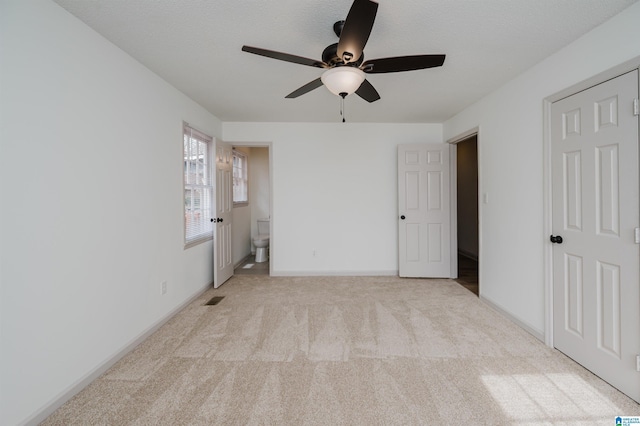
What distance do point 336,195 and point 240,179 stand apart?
2.29 metres

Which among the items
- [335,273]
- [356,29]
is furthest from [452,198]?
[356,29]

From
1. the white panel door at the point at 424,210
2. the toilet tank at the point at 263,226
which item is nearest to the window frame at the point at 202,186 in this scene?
the toilet tank at the point at 263,226

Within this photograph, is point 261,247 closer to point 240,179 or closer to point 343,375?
point 240,179

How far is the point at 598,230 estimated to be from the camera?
1934 mm

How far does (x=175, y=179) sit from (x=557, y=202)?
148 inches

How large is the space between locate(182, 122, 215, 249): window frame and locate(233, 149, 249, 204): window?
1.26 metres

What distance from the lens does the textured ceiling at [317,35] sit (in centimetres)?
170

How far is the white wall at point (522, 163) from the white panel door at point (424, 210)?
0.83 meters

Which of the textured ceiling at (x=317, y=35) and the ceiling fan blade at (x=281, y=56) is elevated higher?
the textured ceiling at (x=317, y=35)

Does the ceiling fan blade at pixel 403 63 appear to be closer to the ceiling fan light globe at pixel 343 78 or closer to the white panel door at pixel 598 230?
the ceiling fan light globe at pixel 343 78

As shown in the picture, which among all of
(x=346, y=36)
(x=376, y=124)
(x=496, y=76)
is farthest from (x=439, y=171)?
(x=346, y=36)

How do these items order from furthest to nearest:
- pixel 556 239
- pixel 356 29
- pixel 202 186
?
pixel 202 186, pixel 556 239, pixel 356 29

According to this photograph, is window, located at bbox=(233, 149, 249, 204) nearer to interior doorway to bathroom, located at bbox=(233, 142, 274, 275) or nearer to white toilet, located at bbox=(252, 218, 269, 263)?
interior doorway to bathroom, located at bbox=(233, 142, 274, 275)

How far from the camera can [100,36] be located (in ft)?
6.56
